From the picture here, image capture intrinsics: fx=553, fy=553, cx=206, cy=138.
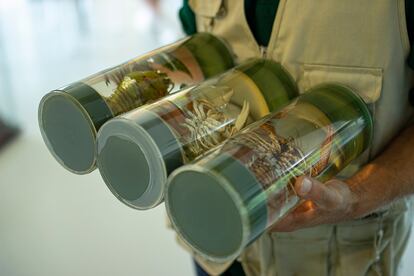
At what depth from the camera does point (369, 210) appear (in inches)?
28.7

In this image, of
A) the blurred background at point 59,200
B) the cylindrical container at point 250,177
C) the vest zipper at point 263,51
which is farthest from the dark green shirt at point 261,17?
the blurred background at point 59,200

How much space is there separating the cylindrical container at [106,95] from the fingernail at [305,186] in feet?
0.81

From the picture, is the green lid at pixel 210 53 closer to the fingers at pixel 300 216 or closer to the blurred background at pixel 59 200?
the fingers at pixel 300 216

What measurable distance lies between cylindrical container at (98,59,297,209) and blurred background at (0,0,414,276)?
1.45 ft

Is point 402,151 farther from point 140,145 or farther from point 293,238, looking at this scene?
point 140,145

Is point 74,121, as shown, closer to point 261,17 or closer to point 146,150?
point 146,150

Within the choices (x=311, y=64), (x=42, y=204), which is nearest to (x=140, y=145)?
(x=311, y=64)

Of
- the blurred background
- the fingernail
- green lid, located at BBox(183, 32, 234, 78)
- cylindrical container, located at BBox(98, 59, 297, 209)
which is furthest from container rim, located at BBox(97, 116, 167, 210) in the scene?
the blurred background

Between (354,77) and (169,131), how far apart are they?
0.89ft

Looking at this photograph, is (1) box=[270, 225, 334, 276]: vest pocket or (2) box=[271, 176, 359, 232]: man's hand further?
(1) box=[270, 225, 334, 276]: vest pocket

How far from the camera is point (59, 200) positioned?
1.97 m

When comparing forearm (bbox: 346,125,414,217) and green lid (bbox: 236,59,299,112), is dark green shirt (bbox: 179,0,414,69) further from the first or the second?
forearm (bbox: 346,125,414,217)

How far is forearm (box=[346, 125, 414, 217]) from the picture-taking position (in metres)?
0.72

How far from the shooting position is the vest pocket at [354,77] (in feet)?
2.33
